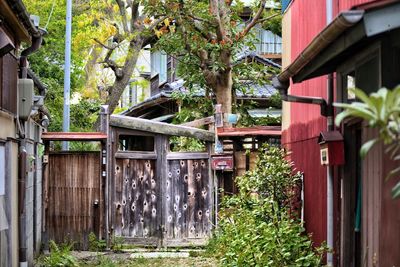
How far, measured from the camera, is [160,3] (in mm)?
15242

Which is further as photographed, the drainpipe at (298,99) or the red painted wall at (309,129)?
the red painted wall at (309,129)

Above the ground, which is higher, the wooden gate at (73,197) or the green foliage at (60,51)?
the green foliage at (60,51)

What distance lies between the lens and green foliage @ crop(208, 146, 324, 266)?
8.27 metres

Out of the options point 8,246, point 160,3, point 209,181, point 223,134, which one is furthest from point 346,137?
point 160,3

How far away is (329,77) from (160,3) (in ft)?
27.3

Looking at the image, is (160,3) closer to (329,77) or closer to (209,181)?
(209,181)

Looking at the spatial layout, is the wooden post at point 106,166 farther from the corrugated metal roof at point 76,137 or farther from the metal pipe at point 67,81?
the metal pipe at point 67,81

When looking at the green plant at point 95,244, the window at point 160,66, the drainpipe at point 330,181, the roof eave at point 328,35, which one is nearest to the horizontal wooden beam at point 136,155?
the green plant at point 95,244

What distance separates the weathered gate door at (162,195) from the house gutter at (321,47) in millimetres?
6657

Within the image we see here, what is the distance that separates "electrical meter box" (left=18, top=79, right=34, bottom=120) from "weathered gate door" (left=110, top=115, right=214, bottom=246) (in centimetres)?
414

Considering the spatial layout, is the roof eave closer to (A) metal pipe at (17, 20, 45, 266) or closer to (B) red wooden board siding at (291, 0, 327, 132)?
(B) red wooden board siding at (291, 0, 327, 132)

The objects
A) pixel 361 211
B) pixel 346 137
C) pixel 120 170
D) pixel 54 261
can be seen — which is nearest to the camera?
pixel 361 211

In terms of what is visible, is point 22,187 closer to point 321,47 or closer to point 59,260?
point 59,260

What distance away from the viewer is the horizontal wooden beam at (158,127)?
547 inches
